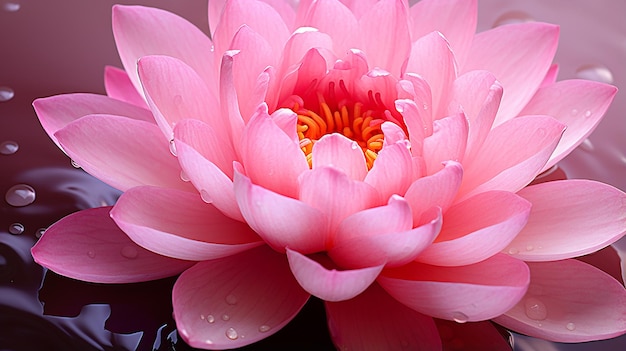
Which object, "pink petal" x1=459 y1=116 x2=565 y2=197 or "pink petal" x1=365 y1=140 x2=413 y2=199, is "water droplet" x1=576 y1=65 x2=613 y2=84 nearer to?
"pink petal" x1=459 y1=116 x2=565 y2=197

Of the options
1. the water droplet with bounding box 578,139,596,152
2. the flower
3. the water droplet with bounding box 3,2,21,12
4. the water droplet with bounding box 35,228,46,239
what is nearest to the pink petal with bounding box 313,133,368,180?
the flower

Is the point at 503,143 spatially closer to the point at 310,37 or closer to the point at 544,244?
the point at 544,244

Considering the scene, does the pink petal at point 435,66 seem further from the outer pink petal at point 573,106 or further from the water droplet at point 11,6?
the water droplet at point 11,6

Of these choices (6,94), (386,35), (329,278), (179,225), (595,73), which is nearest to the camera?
(329,278)

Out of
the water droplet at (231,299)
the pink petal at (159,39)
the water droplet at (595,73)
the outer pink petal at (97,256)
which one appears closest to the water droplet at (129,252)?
the outer pink petal at (97,256)

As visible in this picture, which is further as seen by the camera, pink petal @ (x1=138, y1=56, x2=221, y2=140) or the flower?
pink petal @ (x1=138, y1=56, x2=221, y2=140)

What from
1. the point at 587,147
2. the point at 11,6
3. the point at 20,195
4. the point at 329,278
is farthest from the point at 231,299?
the point at 11,6

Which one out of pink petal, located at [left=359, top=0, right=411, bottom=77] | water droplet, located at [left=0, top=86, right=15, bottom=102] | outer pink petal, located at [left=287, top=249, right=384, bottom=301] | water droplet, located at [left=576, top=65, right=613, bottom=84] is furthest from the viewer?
water droplet, located at [left=576, top=65, right=613, bottom=84]

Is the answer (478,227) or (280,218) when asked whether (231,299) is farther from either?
(478,227)
